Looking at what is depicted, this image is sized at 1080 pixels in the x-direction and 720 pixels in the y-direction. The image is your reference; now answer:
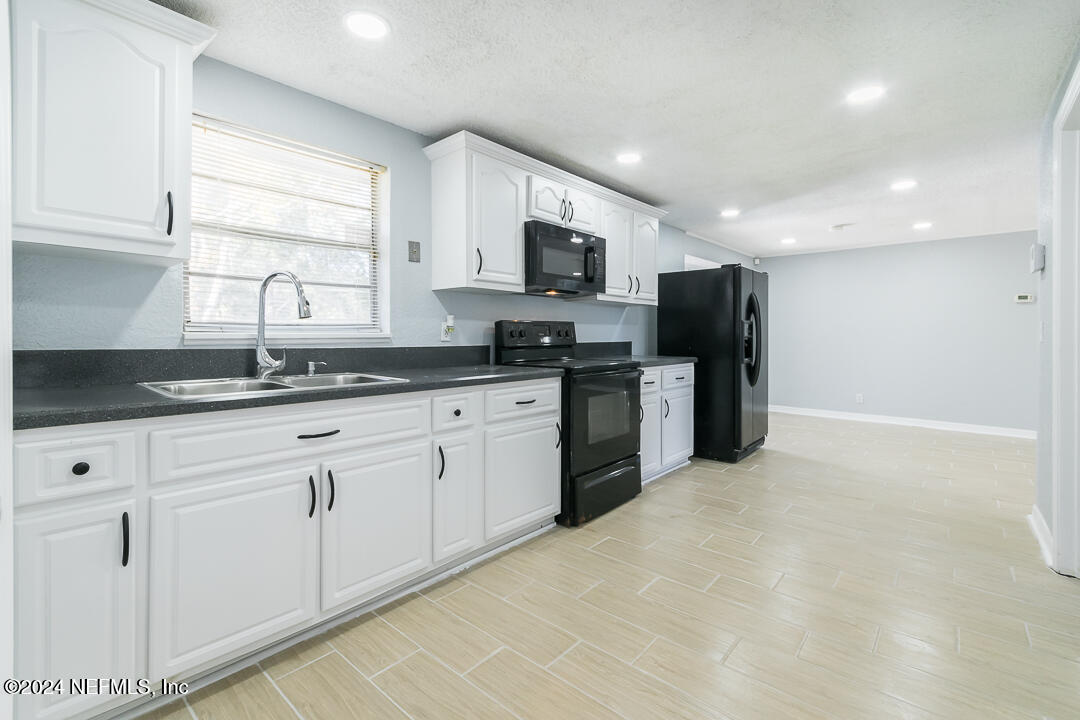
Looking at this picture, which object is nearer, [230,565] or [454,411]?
[230,565]

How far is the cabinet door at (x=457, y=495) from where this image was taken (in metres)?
2.17

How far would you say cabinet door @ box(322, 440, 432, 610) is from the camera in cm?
181

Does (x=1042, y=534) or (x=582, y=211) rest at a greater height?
(x=582, y=211)

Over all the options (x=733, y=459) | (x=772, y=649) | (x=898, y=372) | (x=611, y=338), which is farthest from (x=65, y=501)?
(x=898, y=372)

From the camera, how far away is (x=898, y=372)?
6.22m

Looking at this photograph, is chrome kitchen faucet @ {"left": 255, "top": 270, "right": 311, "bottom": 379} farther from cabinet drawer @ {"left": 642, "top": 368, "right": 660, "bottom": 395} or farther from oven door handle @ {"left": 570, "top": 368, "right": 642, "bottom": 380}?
cabinet drawer @ {"left": 642, "top": 368, "right": 660, "bottom": 395}

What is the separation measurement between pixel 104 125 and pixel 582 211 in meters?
2.61

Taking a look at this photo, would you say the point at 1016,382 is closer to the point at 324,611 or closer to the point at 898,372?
the point at 898,372

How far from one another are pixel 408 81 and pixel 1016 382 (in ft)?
22.5

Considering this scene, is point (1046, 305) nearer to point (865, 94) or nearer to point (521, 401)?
point (865, 94)

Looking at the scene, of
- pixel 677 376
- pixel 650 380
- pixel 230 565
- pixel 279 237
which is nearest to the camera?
pixel 230 565

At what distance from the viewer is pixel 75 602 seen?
1.30 m

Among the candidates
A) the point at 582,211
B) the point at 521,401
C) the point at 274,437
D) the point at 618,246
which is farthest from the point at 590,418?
the point at 274,437

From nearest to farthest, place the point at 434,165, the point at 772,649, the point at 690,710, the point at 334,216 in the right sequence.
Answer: the point at 690,710, the point at 772,649, the point at 334,216, the point at 434,165
